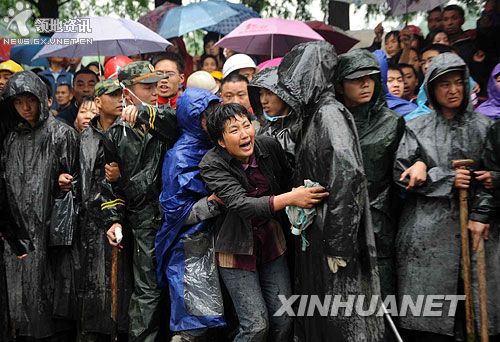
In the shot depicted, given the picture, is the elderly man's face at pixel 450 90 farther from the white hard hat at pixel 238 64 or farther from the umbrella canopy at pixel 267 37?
the umbrella canopy at pixel 267 37

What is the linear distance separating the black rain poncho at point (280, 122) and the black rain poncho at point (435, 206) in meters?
0.75

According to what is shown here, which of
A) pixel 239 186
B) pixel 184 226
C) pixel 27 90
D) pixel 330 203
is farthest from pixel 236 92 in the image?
pixel 330 203

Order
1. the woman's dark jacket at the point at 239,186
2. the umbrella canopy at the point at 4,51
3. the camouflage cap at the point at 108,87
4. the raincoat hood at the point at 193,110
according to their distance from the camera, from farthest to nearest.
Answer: the umbrella canopy at the point at 4,51 → the camouflage cap at the point at 108,87 → the raincoat hood at the point at 193,110 → the woman's dark jacket at the point at 239,186

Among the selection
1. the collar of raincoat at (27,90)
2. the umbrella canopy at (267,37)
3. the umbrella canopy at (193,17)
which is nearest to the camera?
the collar of raincoat at (27,90)

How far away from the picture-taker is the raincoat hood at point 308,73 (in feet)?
15.4

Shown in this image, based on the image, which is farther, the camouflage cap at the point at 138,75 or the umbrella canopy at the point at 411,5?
the umbrella canopy at the point at 411,5

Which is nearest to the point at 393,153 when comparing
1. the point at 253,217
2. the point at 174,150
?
the point at 253,217

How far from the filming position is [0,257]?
19.9 ft

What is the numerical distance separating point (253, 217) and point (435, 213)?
1273mm

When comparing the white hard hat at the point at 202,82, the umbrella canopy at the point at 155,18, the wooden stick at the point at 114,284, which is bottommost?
the wooden stick at the point at 114,284

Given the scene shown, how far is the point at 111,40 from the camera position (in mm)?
8375

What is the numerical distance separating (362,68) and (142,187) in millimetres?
1937

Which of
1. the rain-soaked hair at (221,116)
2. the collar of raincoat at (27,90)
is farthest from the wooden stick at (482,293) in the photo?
the collar of raincoat at (27,90)

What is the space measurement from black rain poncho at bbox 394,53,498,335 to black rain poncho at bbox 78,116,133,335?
8.45 feet
